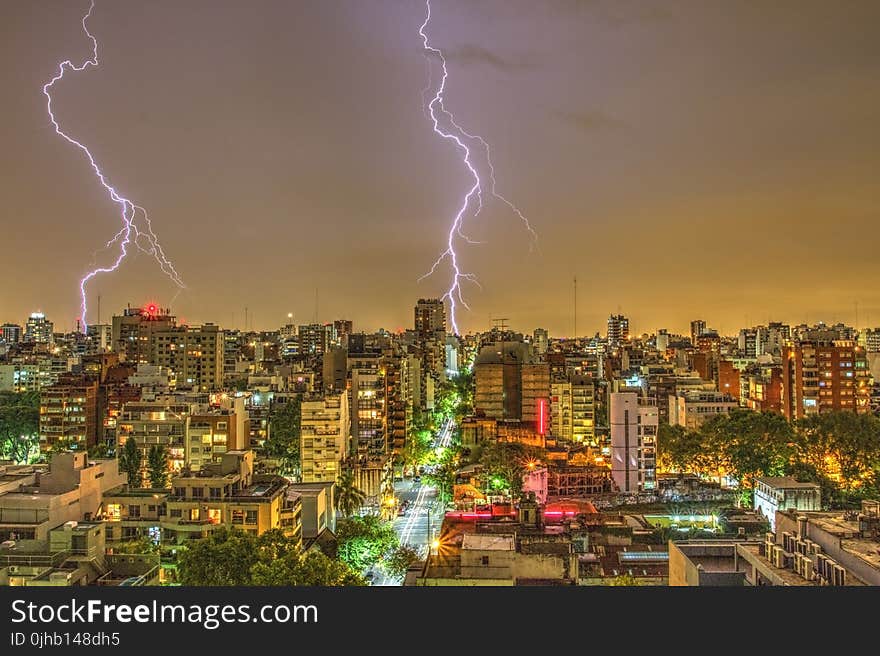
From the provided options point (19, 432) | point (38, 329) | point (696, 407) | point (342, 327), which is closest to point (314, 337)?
point (342, 327)

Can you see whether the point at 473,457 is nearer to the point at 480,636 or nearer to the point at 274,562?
the point at 274,562

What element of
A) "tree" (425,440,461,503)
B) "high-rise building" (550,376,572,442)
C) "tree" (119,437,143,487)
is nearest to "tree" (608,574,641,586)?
"tree" (425,440,461,503)

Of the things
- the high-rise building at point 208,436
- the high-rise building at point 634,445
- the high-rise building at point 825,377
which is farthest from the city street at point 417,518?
the high-rise building at point 825,377

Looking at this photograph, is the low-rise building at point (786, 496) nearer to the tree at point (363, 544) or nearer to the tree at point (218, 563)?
the tree at point (363, 544)

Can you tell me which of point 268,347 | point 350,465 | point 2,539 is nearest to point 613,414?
point 350,465

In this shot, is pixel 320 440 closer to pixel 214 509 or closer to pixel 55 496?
pixel 214 509

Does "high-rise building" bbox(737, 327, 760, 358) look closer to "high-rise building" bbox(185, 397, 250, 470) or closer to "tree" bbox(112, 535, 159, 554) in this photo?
"high-rise building" bbox(185, 397, 250, 470)
